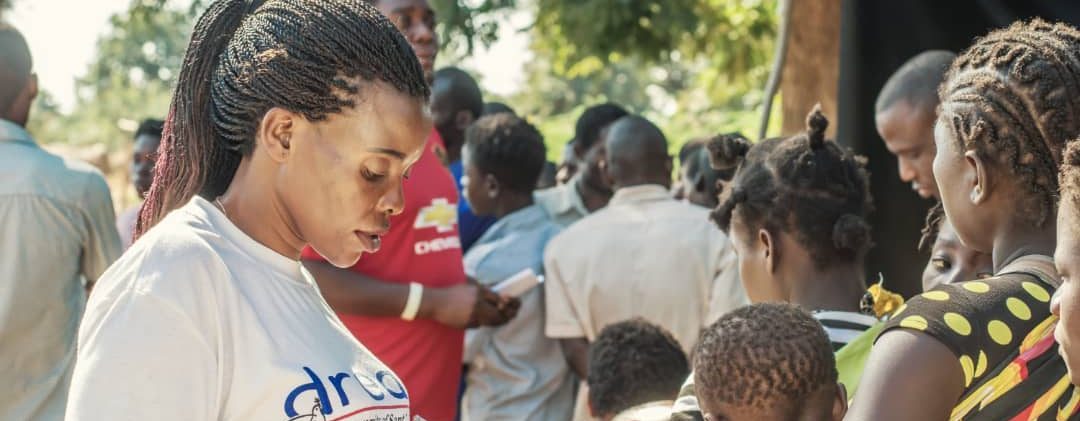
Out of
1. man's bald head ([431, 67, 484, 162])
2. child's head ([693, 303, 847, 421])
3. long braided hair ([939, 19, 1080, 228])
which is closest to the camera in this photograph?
long braided hair ([939, 19, 1080, 228])

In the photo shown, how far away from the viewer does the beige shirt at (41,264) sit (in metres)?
4.11

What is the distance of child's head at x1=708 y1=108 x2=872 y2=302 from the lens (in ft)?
10.5

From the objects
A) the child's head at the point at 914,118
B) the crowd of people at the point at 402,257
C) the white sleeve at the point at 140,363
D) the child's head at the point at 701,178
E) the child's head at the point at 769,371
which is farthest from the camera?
the child's head at the point at 701,178

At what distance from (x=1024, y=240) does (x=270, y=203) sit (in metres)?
1.39

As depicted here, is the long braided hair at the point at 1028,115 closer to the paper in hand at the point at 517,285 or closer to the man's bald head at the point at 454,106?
the paper in hand at the point at 517,285

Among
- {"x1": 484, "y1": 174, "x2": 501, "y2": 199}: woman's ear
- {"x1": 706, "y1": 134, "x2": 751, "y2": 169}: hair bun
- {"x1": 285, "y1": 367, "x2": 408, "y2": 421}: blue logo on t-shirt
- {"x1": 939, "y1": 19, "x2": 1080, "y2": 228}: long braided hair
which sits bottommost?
{"x1": 484, "y1": 174, "x2": 501, "y2": 199}: woman's ear

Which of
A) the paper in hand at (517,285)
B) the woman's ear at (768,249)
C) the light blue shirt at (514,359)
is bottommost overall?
the light blue shirt at (514,359)

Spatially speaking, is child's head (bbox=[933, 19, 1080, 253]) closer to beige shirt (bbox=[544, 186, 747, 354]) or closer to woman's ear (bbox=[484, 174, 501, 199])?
beige shirt (bbox=[544, 186, 747, 354])

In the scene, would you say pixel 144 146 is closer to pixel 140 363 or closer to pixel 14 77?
pixel 14 77

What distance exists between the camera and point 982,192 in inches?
93.0

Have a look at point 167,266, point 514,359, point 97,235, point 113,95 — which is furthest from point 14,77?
point 113,95

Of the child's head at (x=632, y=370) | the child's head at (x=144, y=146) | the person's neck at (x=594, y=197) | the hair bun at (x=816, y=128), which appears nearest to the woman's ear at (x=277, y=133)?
the hair bun at (x=816, y=128)

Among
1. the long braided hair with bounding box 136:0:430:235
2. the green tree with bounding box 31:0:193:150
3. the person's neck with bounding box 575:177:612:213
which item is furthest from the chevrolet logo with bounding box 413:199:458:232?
the green tree with bounding box 31:0:193:150

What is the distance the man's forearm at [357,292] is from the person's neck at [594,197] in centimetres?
285
